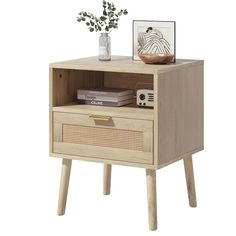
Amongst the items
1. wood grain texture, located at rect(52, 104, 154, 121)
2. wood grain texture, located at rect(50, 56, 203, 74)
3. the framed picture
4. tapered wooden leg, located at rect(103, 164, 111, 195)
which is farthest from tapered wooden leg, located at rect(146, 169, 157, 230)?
tapered wooden leg, located at rect(103, 164, 111, 195)

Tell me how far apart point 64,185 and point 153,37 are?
993mm

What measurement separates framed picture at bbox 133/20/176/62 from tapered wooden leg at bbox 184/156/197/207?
65 cm

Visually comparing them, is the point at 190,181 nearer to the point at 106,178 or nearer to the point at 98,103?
the point at 106,178

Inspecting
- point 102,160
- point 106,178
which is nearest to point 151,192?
point 102,160

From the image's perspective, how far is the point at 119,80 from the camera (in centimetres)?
618

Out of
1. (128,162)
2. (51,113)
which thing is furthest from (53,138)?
(128,162)

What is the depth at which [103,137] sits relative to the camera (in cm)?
573

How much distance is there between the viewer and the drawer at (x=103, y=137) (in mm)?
5594

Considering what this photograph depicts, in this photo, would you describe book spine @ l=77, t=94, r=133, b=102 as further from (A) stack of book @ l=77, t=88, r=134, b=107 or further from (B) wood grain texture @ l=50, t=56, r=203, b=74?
(B) wood grain texture @ l=50, t=56, r=203, b=74

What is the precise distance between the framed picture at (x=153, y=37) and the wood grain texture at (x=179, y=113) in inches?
6.9

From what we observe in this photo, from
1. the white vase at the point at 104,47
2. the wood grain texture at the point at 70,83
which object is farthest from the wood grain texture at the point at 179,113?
the wood grain texture at the point at 70,83

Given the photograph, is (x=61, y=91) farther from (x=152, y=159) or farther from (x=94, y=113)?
(x=152, y=159)

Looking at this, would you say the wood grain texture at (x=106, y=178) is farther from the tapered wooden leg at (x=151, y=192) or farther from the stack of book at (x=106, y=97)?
the tapered wooden leg at (x=151, y=192)

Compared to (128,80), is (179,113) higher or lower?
lower
